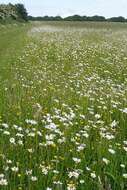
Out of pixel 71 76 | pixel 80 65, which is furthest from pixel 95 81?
pixel 80 65

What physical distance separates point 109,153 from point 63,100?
9.98 ft

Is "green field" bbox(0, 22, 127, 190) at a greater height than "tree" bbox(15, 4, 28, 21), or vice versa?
"green field" bbox(0, 22, 127, 190)

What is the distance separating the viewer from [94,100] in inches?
404

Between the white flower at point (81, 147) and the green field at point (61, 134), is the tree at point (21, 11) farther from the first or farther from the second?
the white flower at point (81, 147)

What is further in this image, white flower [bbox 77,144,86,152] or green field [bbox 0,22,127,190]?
white flower [bbox 77,144,86,152]

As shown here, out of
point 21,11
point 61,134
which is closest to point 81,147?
point 61,134

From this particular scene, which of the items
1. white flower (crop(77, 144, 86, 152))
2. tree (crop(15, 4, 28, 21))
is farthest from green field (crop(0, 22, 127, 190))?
tree (crop(15, 4, 28, 21))

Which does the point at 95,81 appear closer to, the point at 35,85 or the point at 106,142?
the point at 35,85

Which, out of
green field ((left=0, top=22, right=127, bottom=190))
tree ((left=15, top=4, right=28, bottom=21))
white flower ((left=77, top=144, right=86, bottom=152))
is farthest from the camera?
tree ((left=15, top=4, right=28, bottom=21))

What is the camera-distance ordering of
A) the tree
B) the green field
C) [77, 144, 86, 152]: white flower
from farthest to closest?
the tree < [77, 144, 86, 152]: white flower < the green field

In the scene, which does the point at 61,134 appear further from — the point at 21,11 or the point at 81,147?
the point at 21,11

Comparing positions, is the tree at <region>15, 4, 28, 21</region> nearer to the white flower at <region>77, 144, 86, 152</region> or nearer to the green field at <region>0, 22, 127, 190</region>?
the green field at <region>0, 22, 127, 190</region>

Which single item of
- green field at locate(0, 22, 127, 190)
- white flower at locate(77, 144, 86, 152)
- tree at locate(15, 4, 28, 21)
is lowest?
tree at locate(15, 4, 28, 21)

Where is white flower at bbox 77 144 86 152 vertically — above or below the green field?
above
